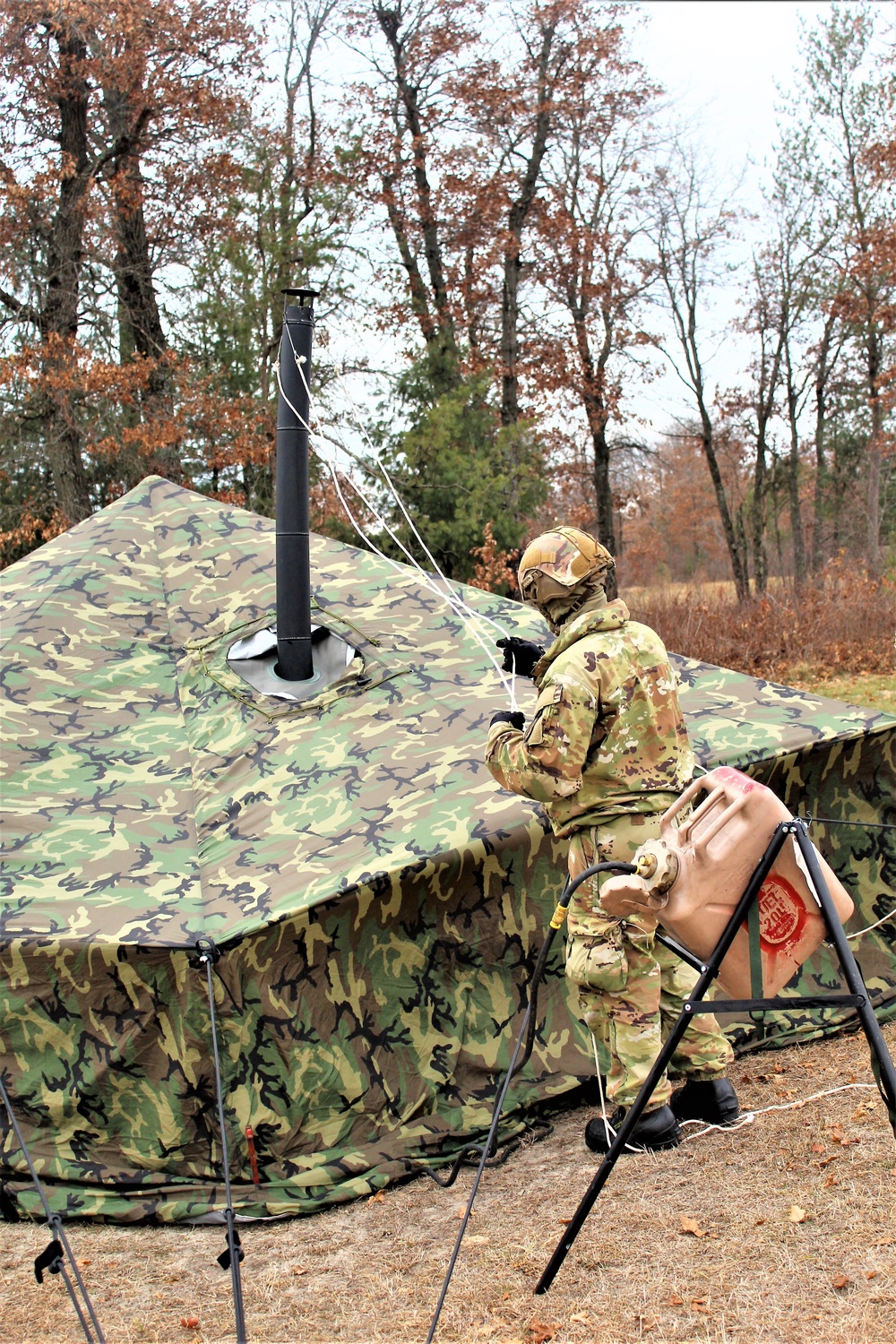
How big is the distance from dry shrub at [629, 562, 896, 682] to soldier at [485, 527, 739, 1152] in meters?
10.0

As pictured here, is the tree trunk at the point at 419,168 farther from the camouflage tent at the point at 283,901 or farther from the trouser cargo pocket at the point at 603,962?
the trouser cargo pocket at the point at 603,962

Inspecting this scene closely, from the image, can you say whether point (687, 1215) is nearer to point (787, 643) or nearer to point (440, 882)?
point (440, 882)

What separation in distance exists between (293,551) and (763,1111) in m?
2.89

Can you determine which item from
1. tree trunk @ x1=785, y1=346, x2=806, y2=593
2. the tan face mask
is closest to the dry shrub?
the tan face mask

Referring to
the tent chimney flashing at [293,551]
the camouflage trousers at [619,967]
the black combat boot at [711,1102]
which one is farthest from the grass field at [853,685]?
the camouflage trousers at [619,967]

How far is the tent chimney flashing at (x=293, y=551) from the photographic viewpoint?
16.4 ft

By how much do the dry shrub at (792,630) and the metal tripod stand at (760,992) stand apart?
11.1 metres

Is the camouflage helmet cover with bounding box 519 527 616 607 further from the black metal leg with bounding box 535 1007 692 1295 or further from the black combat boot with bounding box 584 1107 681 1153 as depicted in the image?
the black combat boot with bounding box 584 1107 681 1153

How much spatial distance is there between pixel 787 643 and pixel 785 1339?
12140 millimetres

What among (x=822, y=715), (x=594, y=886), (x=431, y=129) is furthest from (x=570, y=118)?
(x=594, y=886)

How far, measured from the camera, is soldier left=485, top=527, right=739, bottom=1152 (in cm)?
362

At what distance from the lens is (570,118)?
23312 millimetres

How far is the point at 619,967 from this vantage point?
12.2 ft

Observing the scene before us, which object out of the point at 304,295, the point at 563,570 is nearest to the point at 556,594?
the point at 563,570
